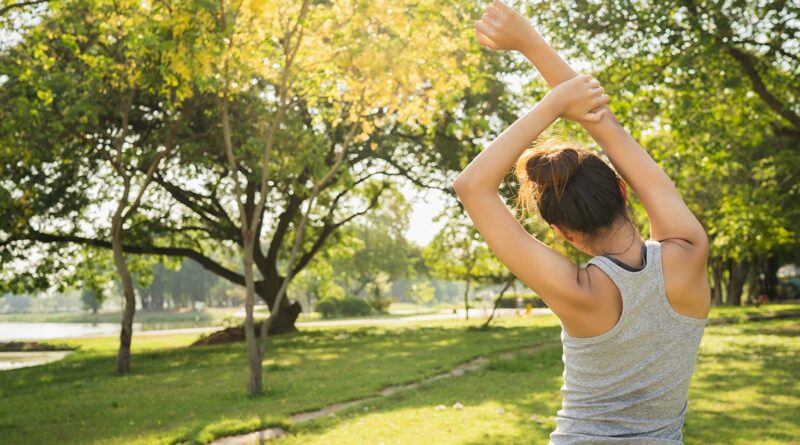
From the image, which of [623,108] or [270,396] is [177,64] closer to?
[270,396]

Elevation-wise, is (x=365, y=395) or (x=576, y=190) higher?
(x=576, y=190)

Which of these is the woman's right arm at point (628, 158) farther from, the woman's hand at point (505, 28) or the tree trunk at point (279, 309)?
the tree trunk at point (279, 309)

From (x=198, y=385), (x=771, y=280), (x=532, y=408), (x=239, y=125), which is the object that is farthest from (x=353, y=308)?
(x=532, y=408)

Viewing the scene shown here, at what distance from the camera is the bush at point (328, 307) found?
53888mm

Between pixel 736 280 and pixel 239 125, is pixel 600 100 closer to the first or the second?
pixel 239 125

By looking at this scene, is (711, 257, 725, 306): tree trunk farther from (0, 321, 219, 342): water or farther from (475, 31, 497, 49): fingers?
(475, 31, 497, 49): fingers

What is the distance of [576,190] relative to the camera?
1.95 meters

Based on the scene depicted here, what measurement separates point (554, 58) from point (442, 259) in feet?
103

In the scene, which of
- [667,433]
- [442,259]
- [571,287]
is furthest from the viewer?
[442,259]

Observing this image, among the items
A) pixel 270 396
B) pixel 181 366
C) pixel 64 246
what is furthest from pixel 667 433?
pixel 64 246

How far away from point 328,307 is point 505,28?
172 feet

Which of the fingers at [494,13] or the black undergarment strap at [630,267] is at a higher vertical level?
the fingers at [494,13]

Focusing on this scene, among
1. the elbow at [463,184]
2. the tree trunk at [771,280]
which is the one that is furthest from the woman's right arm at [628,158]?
the tree trunk at [771,280]

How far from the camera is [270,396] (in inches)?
478
